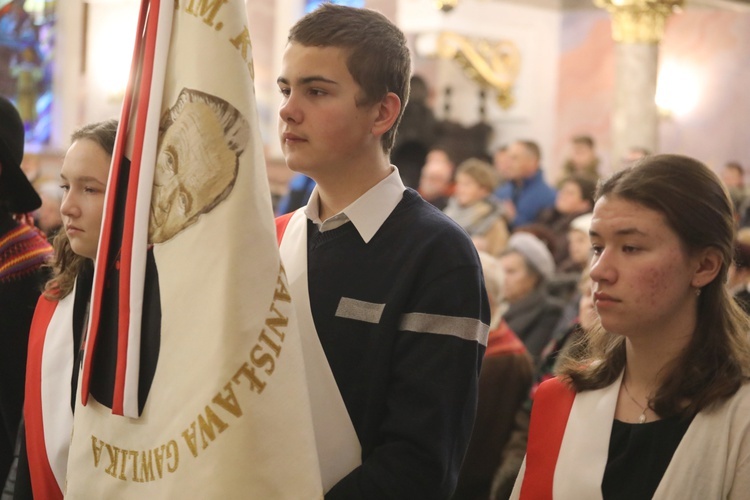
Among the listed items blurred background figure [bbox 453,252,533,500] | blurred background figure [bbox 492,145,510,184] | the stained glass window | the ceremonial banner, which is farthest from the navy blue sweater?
the stained glass window

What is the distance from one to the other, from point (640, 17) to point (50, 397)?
10.2m

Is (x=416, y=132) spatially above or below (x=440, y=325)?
below

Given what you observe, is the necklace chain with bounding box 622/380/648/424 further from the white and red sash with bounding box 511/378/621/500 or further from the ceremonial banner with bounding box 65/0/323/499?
the ceremonial banner with bounding box 65/0/323/499

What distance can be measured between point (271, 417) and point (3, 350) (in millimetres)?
1328

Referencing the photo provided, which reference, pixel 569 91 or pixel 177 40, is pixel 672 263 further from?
pixel 569 91

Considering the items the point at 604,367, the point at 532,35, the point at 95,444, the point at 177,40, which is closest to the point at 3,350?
the point at 95,444

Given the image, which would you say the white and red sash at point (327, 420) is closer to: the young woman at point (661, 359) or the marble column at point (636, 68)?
the young woman at point (661, 359)

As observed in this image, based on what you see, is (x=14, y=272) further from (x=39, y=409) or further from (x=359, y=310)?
(x=359, y=310)

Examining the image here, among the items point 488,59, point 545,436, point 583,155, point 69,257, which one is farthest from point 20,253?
point 488,59

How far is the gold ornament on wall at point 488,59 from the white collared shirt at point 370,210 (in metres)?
12.2

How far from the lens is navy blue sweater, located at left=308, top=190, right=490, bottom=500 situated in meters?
2.31

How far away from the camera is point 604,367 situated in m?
2.50

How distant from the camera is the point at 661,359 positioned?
2391 mm

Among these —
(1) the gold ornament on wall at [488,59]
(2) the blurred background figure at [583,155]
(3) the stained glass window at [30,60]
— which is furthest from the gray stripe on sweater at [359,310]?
(3) the stained glass window at [30,60]
